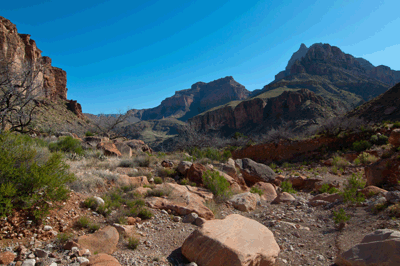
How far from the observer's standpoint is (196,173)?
25.1 feet

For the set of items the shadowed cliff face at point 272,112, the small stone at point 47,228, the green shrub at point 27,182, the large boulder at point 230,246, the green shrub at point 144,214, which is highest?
the shadowed cliff face at point 272,112

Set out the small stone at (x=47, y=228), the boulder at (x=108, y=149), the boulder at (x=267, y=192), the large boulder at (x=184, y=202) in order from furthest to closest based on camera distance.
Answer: the boulder at (x=108, y=149), the boulder at (x=267, y=192), the large boulder at (x=184, y=202), the small stone at (x=47, y=228)

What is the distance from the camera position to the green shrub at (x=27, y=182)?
334 cm

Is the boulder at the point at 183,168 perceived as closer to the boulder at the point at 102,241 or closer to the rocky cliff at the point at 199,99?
the boulder at the point at 102,241

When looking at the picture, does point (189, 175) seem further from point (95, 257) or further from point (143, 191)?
point (95, 257)

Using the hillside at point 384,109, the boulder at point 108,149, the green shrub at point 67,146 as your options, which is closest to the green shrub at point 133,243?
the green shrub at point 67,146

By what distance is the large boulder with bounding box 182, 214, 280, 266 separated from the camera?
3.07m

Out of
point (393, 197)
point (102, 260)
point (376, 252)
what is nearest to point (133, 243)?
point (102, 260)

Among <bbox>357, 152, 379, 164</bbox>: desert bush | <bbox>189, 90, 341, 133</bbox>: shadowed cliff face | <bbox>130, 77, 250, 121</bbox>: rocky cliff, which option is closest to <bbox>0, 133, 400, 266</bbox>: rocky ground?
<bbox>357, 152, 379, 164</bbox>: desert bush

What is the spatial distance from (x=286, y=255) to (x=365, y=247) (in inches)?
49.7

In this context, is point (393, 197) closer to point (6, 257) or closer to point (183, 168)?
point (183, 168)

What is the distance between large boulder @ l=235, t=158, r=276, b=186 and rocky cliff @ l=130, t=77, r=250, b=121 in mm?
129825

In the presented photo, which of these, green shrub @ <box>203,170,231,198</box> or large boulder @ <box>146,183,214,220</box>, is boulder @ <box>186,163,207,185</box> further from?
large boulder @ <box>146,183,214,220</box>

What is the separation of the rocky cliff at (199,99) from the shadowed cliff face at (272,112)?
6751cm
